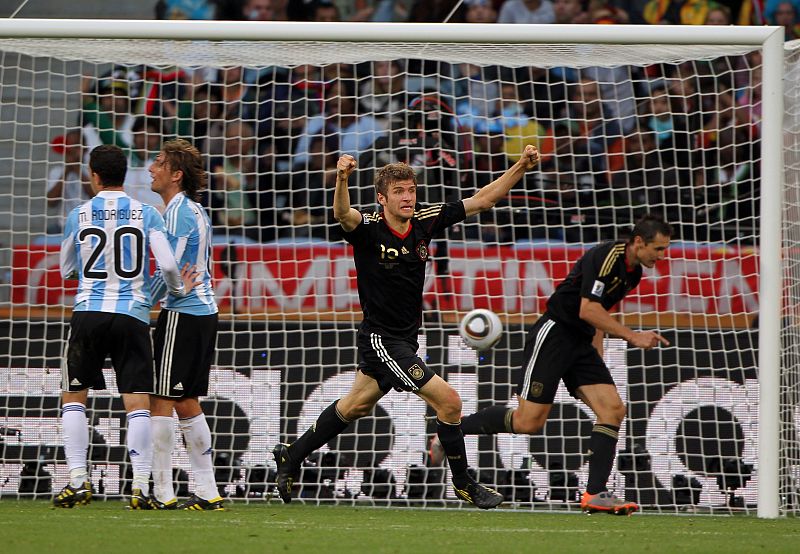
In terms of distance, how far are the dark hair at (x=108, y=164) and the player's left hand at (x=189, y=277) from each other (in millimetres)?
570

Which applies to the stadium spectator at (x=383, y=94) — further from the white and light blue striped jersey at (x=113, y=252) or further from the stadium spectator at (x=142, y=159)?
the white and light blue striped jersey at (x=113, y=252)

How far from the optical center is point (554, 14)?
1249 centimetres

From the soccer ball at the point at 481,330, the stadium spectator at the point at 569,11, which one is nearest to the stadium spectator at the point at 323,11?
the stadium spectator at the point at 569,11

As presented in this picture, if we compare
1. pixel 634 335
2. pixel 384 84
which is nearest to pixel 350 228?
pixel 634 335

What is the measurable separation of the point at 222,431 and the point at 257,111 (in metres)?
2.66

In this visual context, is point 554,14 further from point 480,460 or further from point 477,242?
point 480,460

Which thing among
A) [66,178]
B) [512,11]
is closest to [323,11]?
[512,11]

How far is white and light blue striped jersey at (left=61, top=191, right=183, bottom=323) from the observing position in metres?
6.03

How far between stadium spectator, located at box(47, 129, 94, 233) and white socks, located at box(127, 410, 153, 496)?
3.25 m

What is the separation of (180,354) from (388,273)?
3.94ft

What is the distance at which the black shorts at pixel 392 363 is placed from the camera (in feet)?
19.0

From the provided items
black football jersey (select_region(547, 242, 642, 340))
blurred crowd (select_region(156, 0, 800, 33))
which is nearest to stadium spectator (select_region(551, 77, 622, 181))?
black football jersey (select_region(547, 242, 642, 340))

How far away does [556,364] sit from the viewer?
21.9 ft

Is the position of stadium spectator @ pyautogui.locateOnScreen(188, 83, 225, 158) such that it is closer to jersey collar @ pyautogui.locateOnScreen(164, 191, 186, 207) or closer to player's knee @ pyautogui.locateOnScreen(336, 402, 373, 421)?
jersey collar @ pyautogui.locateOnScreen(164, 191, 186, 207)
